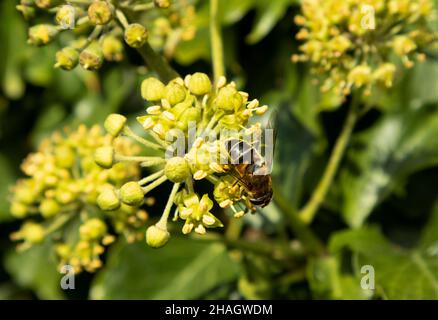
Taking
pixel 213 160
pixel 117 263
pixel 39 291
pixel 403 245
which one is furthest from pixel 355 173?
pixel 39 291

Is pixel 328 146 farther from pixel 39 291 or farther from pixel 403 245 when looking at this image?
pixel 39 291

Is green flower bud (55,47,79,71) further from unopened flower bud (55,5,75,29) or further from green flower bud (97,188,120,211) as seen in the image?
green flower bud (97,188,120,211)

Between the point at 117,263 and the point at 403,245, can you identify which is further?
the point at 403,245

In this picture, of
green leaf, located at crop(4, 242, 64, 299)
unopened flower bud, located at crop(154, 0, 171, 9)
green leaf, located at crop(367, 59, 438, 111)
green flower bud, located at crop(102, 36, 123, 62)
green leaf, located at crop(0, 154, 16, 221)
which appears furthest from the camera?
green leaf, located at crop(0, 154, 16, 221)

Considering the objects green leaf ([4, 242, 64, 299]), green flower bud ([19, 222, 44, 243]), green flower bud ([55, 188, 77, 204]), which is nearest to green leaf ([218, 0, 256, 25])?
green flower bud ([55, 188, 77, 204])

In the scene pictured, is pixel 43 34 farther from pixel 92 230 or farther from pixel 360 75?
pixel 360 75
